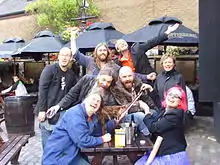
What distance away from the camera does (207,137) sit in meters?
7.86

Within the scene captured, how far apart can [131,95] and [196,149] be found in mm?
2625

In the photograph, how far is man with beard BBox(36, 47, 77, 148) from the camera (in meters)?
5.13

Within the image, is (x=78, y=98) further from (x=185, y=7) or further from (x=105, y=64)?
(x=185, y=7)

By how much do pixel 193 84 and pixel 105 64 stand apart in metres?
6.22

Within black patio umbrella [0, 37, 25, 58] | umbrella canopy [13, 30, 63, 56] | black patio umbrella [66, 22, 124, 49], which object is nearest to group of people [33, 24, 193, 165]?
black patio umbrella [66, 22, 124, 49]

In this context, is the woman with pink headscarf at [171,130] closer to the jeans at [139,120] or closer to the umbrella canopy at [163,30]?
the jeans at [139,120]

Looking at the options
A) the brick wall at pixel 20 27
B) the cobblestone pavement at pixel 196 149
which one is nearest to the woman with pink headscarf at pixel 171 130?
the cobblestone pavement at pixel 196 149

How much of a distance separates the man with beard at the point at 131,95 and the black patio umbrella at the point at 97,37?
4569mm

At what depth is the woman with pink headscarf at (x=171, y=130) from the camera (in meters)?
4.20

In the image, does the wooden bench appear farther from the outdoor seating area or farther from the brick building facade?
the brick building facade

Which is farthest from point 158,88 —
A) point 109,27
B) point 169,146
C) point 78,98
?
point 109,27

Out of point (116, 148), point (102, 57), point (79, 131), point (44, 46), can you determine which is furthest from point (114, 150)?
point (44, 46)

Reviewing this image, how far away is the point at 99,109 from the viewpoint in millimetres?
4340

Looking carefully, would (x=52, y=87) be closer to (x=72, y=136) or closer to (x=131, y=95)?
(x=131, y=95)
